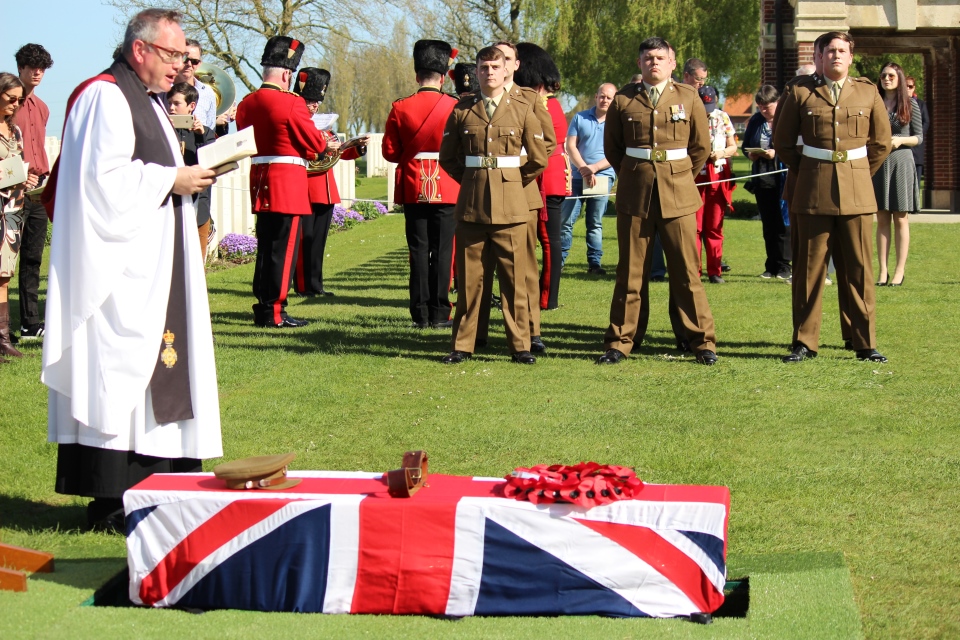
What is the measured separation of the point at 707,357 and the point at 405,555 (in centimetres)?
498

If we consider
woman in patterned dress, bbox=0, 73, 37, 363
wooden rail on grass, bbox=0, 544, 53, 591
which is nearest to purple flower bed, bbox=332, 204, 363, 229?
woman in patterned dress, bbox=0, 73, 37, 363

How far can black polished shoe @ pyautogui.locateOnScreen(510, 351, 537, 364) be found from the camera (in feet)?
29.7

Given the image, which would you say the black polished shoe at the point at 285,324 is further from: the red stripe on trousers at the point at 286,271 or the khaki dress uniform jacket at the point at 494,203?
the khaki dress uniform jacket at the point at 494,203

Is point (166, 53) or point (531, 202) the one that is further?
point (531, 202)

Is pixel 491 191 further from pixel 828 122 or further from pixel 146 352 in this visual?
pixel 146 352

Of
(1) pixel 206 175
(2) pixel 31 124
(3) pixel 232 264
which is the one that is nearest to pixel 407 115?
(2) pixel 31 124

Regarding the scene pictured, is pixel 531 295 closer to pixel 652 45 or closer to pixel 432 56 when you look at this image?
pixel 652 45

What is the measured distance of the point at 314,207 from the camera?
43.7 ft

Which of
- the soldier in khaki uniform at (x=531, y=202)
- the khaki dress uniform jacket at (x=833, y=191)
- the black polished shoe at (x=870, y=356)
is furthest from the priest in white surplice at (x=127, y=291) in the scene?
the black polished shoe at (x=870, y=356)

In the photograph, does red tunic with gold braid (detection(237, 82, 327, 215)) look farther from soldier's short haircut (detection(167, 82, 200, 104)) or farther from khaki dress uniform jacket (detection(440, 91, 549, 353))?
khaki dress uniform jacket (detection(440, 91, 549, 353))

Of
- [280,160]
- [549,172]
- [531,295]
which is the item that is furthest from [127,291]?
[549,172]

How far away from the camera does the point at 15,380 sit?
8430 mm

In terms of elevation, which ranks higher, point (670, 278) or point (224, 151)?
point (224, 151)

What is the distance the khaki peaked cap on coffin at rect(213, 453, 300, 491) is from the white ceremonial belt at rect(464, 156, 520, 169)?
4.59 meters
